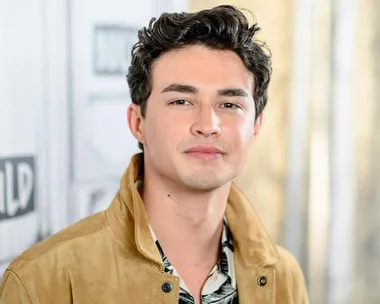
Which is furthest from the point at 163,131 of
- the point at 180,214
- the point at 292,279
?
the point at 292,279

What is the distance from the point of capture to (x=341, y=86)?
1817 millimetres

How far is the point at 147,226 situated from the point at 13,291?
25 cm

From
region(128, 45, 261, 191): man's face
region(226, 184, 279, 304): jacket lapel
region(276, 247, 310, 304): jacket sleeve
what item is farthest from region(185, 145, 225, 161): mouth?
region(276, 247, 310, 304): jacket sleeve

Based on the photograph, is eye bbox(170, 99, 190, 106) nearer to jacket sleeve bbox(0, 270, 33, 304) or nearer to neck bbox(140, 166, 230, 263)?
neck bbox(140, 166, 230, 263)

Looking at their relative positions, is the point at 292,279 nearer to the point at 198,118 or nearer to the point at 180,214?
the point at 180,214

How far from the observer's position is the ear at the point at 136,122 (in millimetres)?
1334

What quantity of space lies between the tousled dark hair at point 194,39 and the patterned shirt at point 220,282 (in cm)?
29

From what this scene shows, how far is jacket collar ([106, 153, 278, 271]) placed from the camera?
1.23m

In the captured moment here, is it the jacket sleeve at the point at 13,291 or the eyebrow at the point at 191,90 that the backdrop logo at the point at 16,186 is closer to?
the jacket sleeve at the point at 13,291

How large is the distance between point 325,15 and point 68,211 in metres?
0.81

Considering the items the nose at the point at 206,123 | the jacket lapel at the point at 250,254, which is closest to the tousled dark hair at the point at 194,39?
the nose at the point at 206,123

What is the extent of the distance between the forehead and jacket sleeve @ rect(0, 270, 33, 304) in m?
0.41

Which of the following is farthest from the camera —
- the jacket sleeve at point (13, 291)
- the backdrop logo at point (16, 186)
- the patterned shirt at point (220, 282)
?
the backdrop logo at point (16, 186)

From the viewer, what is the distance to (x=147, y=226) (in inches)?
49.1
